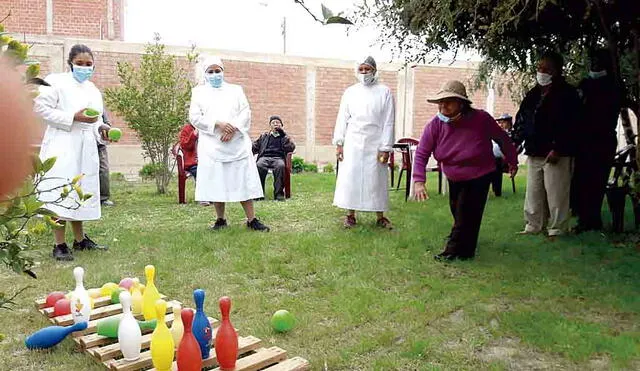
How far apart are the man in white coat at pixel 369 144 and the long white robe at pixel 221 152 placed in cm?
111

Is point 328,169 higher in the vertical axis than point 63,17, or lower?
lower

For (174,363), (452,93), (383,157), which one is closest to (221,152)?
(383,157)

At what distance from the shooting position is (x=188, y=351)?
110 inches

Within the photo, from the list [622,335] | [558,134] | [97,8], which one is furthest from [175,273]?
[97,8]

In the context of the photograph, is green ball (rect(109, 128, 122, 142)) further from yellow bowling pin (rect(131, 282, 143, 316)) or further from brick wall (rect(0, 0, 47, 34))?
brick wall (rect(0, 0, 47, 34))

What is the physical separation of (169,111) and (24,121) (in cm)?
969

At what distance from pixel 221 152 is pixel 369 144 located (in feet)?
5.56

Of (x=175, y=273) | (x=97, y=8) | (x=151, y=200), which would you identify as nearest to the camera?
(x=175, y=273)

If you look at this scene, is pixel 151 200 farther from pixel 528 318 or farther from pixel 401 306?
pixel 528 318

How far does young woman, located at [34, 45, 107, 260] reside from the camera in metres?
5.23

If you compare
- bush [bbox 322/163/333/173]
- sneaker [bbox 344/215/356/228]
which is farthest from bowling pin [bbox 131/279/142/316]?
bush [bbox 322/163/333/173]

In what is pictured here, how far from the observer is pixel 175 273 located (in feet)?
16.3

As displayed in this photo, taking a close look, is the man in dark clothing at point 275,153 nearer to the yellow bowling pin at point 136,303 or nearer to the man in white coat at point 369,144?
the man in white coat at point 369,144

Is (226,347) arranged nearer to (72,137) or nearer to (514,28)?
(72,137)
